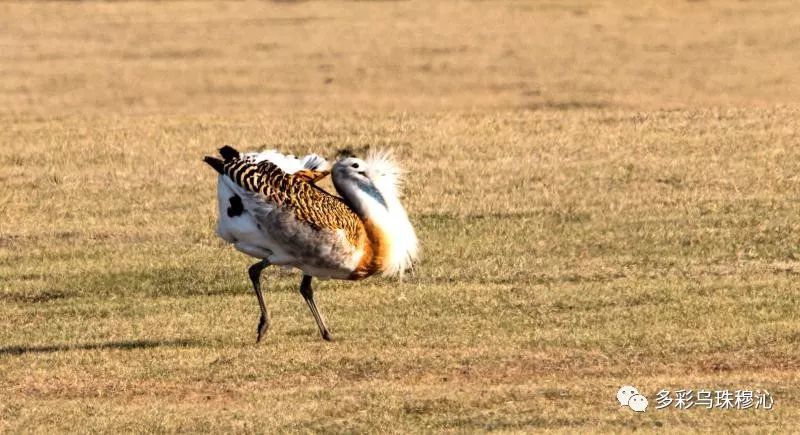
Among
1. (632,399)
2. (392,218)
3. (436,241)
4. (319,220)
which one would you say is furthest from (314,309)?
(436,241)

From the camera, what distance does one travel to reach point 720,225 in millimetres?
14930

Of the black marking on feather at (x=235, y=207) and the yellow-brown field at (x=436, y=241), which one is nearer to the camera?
the yellow-brown field at (x=436, y=241)

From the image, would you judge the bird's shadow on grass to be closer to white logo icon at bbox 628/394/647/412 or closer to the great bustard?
the great bustard

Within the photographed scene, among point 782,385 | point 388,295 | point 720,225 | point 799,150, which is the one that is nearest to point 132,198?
point 388,295

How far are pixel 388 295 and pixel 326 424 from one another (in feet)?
11.5

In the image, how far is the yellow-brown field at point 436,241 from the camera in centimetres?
1005

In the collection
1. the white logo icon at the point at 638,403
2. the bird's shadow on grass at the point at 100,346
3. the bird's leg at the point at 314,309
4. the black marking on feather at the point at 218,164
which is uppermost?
the black marking on feather at the point at 218,164

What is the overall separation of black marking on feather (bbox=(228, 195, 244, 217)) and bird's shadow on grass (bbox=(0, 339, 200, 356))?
3.31 feet

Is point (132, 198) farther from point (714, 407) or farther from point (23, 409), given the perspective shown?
point (714, 407)

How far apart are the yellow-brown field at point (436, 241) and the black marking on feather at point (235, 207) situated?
980 millimetres

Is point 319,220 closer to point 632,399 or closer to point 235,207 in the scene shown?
point 235,207

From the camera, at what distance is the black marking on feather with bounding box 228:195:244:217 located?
37.3 ft

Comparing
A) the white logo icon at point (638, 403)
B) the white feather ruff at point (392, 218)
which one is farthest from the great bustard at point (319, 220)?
the white logo icon at point (638, 403)

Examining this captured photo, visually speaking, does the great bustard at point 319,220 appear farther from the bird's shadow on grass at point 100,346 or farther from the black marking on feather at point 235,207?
the bird's shadow on grass at point 100,346
